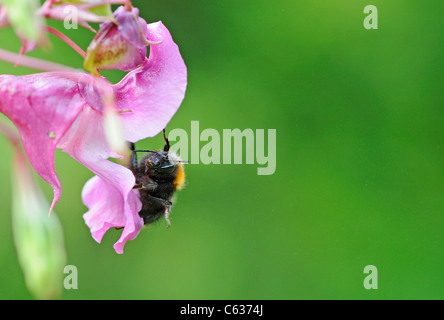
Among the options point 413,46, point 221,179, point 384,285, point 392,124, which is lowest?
point 384,285

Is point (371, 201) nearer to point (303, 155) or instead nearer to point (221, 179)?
point (303, 155)

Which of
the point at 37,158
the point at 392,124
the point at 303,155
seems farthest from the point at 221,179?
the point at 37,158

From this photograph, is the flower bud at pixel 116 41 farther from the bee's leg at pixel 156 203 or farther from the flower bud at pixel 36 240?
the bee's leg at pixel 156 203

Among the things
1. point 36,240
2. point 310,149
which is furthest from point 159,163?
point 310,149

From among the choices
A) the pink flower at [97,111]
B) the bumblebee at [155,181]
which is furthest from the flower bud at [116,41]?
the bumblebee at [155,181]

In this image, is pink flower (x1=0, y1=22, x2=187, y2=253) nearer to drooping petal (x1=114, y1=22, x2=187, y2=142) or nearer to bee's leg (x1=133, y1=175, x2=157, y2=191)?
drooping petal (x1=114, y1=22, x2=187, y2=142)

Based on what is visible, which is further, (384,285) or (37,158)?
(384,285)
